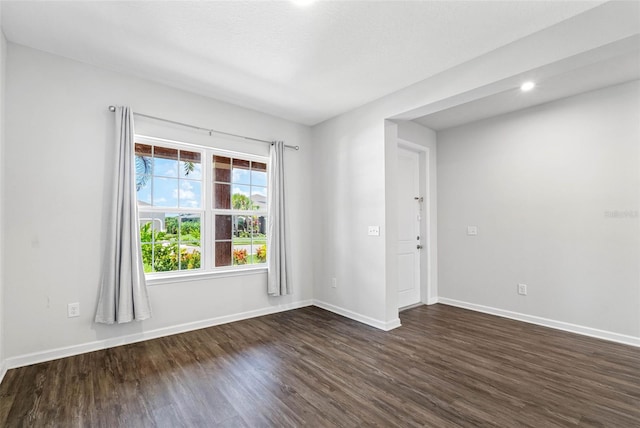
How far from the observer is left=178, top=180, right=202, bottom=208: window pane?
11.5ft

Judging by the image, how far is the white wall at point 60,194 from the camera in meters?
2.53

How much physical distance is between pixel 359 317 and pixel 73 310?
3007mm

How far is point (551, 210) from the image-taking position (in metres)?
3.62

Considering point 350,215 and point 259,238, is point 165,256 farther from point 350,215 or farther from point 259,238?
point 350,215

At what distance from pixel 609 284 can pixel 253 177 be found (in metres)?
4.30

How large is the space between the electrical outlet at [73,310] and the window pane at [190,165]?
5.32 ft

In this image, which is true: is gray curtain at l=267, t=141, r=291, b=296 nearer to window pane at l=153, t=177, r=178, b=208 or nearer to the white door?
window pane at l=153, t=177, r=178, b=208

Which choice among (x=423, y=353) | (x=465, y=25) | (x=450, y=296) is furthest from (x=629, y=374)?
(x=465, y=25)

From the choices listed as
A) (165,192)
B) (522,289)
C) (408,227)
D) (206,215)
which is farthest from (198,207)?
(522,289)

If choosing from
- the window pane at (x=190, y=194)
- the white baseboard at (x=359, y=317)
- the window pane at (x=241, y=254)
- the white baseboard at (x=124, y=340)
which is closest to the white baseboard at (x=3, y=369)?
the white baseboard at (x=124, y=340)

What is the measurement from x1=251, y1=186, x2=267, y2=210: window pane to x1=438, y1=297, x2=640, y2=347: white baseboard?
3.14 meters

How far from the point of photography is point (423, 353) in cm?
285

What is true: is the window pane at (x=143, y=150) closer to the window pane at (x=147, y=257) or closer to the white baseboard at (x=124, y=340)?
the window pane at (x=147, y=257)

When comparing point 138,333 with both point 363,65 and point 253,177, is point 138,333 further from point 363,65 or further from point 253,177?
point 363,65
